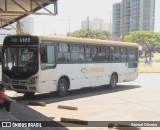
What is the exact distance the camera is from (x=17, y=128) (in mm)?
9469

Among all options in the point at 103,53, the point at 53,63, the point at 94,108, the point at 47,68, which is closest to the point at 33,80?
the point at 47,68

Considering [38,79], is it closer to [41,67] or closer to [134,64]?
[41,67]

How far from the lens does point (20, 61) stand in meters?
16.1

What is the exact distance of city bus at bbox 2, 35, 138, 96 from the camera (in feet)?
51.4

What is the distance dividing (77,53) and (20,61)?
3206 millimetres

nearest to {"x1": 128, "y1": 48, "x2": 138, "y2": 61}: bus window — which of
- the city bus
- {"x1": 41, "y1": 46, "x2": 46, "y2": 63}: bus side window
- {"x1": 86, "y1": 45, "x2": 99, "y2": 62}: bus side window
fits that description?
the city bus

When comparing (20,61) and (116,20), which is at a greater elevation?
(116,20)

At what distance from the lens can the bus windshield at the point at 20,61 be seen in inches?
617

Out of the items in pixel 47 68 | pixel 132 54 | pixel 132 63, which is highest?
pixel 132 54

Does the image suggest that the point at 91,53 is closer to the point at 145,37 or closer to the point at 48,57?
the point at 48,57

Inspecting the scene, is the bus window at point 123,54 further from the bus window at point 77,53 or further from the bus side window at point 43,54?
the bus side window at point 43,54

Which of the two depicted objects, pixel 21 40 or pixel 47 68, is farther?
pixel 21 40

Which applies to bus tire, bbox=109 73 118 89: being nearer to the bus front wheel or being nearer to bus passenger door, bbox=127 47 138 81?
the bus front wheel

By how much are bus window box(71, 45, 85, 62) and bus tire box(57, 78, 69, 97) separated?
1214 millimetres
